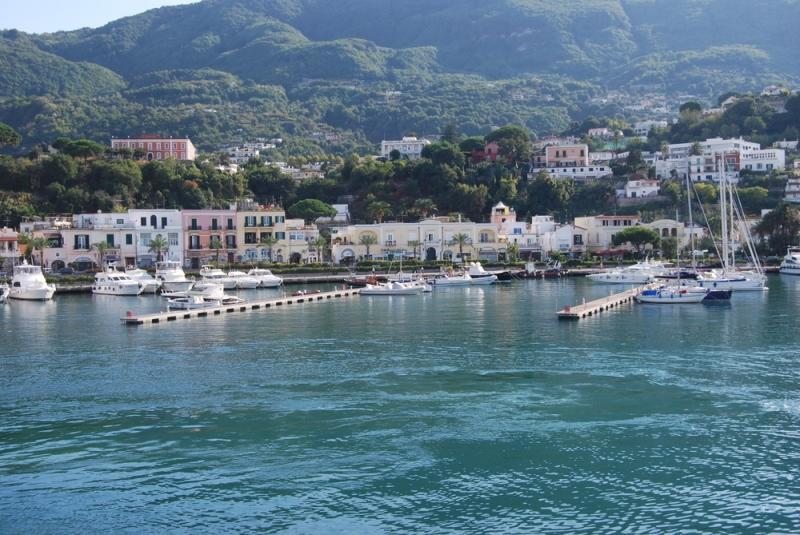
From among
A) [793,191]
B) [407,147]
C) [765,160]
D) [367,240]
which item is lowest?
[367,240]

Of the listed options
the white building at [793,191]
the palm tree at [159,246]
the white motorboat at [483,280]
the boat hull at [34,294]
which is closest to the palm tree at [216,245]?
the palm tree at [159,246]

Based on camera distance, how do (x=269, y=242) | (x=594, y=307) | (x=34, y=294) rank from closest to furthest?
(x=594, y=307)
(x=34, y=294)
(x=269, y=242)

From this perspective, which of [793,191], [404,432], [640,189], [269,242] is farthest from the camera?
[640,189]

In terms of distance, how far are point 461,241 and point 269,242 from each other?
17807 millimetres

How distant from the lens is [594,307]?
178 feet

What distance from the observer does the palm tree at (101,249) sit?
8406 centimetres

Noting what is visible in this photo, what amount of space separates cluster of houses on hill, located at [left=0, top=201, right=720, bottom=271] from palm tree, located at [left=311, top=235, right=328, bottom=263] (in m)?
0.11

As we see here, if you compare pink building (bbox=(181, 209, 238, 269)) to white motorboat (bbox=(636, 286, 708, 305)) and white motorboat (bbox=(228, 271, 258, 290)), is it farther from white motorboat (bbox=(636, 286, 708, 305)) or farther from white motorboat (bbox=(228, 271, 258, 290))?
white motorboat (bbox=(636, 286, 708, 305))

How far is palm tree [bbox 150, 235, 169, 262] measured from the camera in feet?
282

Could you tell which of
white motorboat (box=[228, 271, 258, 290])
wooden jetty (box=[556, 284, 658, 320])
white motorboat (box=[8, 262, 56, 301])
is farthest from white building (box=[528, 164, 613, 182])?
white motorboat (box=[8, 262, 56, 301])

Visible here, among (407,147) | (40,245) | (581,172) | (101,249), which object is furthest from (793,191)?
(40,245)

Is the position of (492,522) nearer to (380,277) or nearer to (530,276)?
(380,277)

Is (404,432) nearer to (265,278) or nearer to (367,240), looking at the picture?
(265,278)

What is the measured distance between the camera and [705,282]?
214 ft
